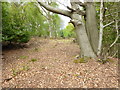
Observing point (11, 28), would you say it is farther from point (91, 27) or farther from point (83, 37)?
point (91, 27)

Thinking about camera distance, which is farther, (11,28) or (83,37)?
(11,28)

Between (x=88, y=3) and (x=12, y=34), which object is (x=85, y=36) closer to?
(x=88, y=3)

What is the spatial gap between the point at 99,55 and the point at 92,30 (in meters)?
1.15

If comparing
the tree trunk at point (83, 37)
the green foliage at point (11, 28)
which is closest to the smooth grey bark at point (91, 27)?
the tree trunk at point (83, 37)

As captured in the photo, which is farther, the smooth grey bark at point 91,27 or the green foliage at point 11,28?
the green foliage at point 11,28

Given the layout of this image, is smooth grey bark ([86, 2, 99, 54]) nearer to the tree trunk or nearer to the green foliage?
the tree trunk

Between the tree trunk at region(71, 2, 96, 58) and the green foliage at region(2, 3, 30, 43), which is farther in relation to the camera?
the green foliage at region(2, 3, 30, 43)

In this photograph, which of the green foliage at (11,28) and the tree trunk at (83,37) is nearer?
the tree trunk at (83,37)

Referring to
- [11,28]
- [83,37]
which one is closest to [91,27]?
[83,37]

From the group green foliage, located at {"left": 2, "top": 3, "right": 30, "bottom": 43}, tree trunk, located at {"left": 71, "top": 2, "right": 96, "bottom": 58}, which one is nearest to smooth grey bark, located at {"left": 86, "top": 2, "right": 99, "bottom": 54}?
tree trunk, located at {"left": 71, "top": 2, "right": 96, "bottom": 58}

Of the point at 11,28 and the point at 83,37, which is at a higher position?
the point at 11,28

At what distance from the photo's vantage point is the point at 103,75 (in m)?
2.63

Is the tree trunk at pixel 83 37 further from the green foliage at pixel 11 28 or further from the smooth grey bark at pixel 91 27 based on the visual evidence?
the green foliage at pixel 11 28

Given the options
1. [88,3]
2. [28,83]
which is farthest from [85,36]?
[28,83]
